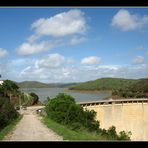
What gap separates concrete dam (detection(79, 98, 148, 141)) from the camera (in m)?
20.9

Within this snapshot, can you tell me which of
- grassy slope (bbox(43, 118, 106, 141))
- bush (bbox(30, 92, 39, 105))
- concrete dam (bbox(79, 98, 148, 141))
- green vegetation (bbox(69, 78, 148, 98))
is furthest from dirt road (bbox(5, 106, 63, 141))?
green vegetation (bbox(69, 78, 148, 98))

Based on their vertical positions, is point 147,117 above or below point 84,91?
below

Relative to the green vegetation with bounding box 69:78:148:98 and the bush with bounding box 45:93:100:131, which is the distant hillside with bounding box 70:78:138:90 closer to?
the green vegetation with bounding box 69:78:148:98

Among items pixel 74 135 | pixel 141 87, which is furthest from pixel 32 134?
pixel 141 87

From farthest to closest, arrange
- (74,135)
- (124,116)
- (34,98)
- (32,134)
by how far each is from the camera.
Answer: (34,98), (124,116), (32,134), (74,135)

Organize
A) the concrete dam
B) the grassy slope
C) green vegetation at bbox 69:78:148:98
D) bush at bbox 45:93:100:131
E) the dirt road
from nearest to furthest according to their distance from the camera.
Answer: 1. the grassy slope
2. the dirt road
3. bush at bbox 45:93:100:131
4. the concrete dam
5. green vegetation at bbox 69:78:148:98

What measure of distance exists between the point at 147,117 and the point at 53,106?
8.35m

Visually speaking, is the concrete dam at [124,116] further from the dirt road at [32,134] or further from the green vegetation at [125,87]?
the dirt road at [32,134]

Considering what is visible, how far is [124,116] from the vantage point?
2136 centimetres

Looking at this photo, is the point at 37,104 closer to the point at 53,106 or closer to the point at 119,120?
the point at 119,120

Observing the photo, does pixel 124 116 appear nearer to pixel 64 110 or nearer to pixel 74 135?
pixel 64 110

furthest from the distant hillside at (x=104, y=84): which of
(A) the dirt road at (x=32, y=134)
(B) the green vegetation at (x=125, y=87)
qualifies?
(A) the dirt road at (x=32, y=134)
